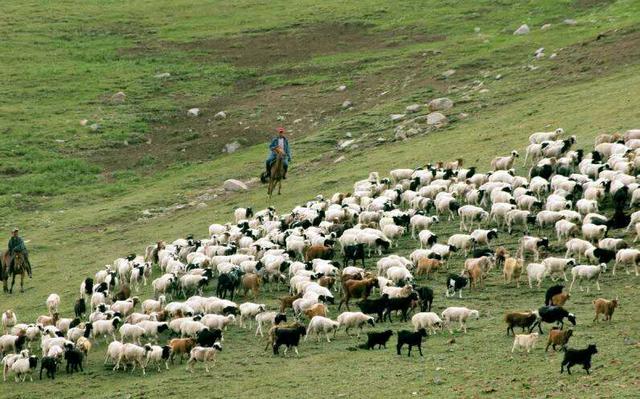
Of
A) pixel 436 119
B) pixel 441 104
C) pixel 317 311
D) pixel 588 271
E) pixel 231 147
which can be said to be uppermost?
pixel 441 104

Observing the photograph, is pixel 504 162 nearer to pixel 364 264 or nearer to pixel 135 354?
pixel 364 264

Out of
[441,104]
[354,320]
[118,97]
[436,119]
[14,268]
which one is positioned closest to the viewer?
[354,320]

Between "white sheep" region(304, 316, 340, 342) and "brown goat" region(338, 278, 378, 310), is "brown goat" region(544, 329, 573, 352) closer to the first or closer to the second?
"white sheep" region(304, 316, 340, 342)

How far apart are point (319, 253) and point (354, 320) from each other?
5.41 m

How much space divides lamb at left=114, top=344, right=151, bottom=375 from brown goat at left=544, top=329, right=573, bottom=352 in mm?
7552

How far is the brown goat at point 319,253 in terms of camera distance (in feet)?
87.8

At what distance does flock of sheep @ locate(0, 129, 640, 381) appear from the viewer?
21469mm

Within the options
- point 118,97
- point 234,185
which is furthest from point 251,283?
point 118,97

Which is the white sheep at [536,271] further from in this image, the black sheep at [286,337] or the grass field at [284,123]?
the black sheep at [286,337]

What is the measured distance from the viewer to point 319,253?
87.9 ft

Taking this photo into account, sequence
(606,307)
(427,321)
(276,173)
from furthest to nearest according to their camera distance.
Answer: (276,173), (427,321), (606,307)

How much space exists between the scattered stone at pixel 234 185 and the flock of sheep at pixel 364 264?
28.7 ft

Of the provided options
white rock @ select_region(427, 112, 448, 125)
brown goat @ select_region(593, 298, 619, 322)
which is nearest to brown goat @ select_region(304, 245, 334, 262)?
brown goat @ select_region(593, 298, 619, 322)

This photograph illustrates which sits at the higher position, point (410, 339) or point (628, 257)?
point (628, 257)
